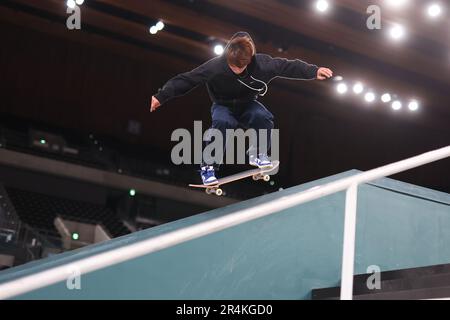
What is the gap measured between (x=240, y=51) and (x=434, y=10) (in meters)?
7.08

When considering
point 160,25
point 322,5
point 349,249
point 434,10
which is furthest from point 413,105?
point 349,249

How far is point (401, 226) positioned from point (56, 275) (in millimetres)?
2413

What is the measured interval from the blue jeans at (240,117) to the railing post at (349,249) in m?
2.26

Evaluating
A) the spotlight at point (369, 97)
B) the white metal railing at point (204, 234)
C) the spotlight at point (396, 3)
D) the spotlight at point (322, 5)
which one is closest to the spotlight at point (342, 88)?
the spotlight at point (369, 97)

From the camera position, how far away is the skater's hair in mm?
4184

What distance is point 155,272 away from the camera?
2.81m

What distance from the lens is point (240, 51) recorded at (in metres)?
4.18

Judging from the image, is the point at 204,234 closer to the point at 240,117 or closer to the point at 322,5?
the point at 240,117

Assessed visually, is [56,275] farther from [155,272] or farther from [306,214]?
[306,214]

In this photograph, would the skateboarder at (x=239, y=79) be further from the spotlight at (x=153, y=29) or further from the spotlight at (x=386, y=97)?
the spotlight at (x=386, y=97)

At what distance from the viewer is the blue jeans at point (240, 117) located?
175 inches

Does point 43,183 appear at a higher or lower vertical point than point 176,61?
lower

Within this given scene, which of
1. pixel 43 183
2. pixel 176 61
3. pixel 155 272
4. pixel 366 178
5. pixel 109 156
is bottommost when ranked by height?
pixel 155 272

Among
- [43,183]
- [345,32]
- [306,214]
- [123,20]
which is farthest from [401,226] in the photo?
[43,183]
